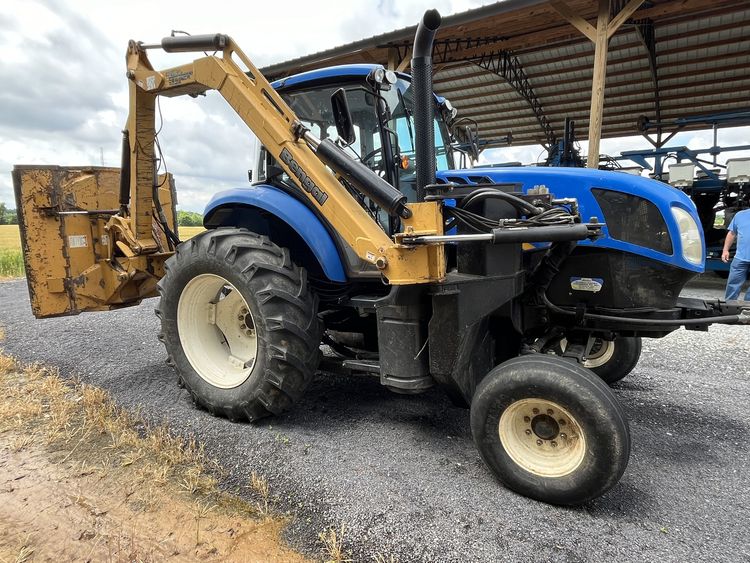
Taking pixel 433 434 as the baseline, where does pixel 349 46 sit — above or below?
above

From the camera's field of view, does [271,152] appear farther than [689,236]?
Yes

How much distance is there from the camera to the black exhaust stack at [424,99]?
7.13 feet

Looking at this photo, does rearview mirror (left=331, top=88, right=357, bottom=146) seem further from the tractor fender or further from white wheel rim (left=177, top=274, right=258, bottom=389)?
white wheel rim (left=177, top=274, right=258, bottom=389)

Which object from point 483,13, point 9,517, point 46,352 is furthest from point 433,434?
point 483,13

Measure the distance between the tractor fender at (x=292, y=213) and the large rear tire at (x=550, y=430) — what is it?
119 centimetres

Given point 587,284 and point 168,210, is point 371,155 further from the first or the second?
point 168,210

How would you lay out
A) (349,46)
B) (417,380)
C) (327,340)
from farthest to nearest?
(349,46) → (327,340) → (417,380)

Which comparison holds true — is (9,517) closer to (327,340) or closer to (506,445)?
(327,340)

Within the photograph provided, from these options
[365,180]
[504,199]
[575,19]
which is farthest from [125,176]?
[575,19]

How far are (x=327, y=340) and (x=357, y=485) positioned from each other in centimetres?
137

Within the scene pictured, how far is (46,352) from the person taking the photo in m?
4.71

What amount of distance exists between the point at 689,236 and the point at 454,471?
189 centimetres

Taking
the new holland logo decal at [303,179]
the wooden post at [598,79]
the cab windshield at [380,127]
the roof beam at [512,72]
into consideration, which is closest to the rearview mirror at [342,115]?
the cab windshield at [380,127]

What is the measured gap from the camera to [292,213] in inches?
117
